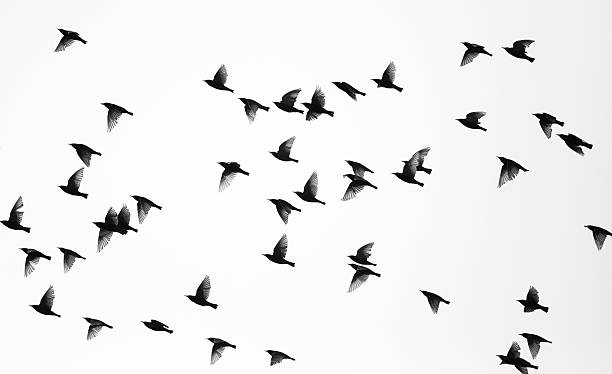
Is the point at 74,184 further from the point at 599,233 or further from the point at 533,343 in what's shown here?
the point at 599,233

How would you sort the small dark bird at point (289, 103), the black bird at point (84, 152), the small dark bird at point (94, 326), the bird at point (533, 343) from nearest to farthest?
the small dark bird at point (289, 103) < the bird at point (533, 343) < the black bird at point (84, 152) < the small dark bird at point (94, 326)

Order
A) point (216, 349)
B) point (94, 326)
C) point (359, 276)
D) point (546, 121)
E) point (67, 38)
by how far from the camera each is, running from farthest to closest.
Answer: point (94, 326), point (216, 349), point (67, 38), point (359, 276), point (546, 121)

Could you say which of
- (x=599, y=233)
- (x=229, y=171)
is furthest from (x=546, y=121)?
(x=229, y=171)

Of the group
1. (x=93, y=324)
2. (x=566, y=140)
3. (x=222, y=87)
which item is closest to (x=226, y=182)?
(x=222, y=87)

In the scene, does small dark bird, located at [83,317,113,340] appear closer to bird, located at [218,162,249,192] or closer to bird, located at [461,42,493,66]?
bird, located at [218,162,249,192]

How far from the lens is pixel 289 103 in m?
54.7

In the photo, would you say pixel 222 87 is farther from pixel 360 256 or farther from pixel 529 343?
pixel 529 343

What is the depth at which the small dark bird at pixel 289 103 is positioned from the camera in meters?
53.9

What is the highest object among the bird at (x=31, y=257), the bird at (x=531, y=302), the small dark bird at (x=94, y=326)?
the bird at (x=531, y=302)

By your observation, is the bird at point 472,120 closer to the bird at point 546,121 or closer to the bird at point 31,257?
the bird at point 546,121

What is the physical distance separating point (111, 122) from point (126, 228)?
5750mm

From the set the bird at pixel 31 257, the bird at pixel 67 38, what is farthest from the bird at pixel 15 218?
the bird at pixel 67 38

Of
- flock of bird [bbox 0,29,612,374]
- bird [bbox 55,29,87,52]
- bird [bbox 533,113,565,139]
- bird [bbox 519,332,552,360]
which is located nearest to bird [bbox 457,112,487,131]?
flock of bird [bbox 0,29,612,374]

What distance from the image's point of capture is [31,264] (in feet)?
191
